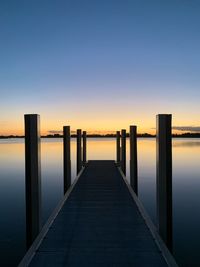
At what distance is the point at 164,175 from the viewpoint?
13.4ft

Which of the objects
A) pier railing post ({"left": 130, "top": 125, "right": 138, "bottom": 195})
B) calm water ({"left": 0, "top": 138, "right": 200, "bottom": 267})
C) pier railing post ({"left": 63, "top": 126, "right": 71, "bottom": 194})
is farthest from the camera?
pier railing post ({"left": 130, "top": 125, "right": 138, "bottom": 195})

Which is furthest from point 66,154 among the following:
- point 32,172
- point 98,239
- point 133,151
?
point 98,239

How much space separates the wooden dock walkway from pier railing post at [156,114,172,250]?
0.26m

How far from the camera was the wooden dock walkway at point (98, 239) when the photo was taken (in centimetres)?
Answer: 330

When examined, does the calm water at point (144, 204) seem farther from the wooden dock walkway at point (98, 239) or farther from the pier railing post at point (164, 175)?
the pier railing post at point (164, 175)

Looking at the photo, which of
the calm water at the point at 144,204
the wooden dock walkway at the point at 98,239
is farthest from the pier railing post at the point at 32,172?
the calm water at the point at 144,204

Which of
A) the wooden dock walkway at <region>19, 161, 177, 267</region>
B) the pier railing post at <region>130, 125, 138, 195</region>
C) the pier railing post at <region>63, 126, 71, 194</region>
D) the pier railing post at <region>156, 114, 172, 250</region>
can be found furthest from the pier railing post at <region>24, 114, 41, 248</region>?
the pier railing post at <region>130, 125, 138, 195</region>

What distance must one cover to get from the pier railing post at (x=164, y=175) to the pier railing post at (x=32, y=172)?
5.90 ft

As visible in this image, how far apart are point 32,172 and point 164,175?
1939 mm

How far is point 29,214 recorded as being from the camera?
425 centimetres

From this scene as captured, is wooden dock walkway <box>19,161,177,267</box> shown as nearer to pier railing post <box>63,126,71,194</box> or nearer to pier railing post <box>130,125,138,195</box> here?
pier railing post <box>63,126,71,194</box>

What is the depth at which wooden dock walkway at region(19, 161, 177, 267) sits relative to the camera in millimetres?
3303

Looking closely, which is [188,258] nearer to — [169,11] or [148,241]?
[148,241]

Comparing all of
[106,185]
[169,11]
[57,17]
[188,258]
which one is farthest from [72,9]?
[188,258]
